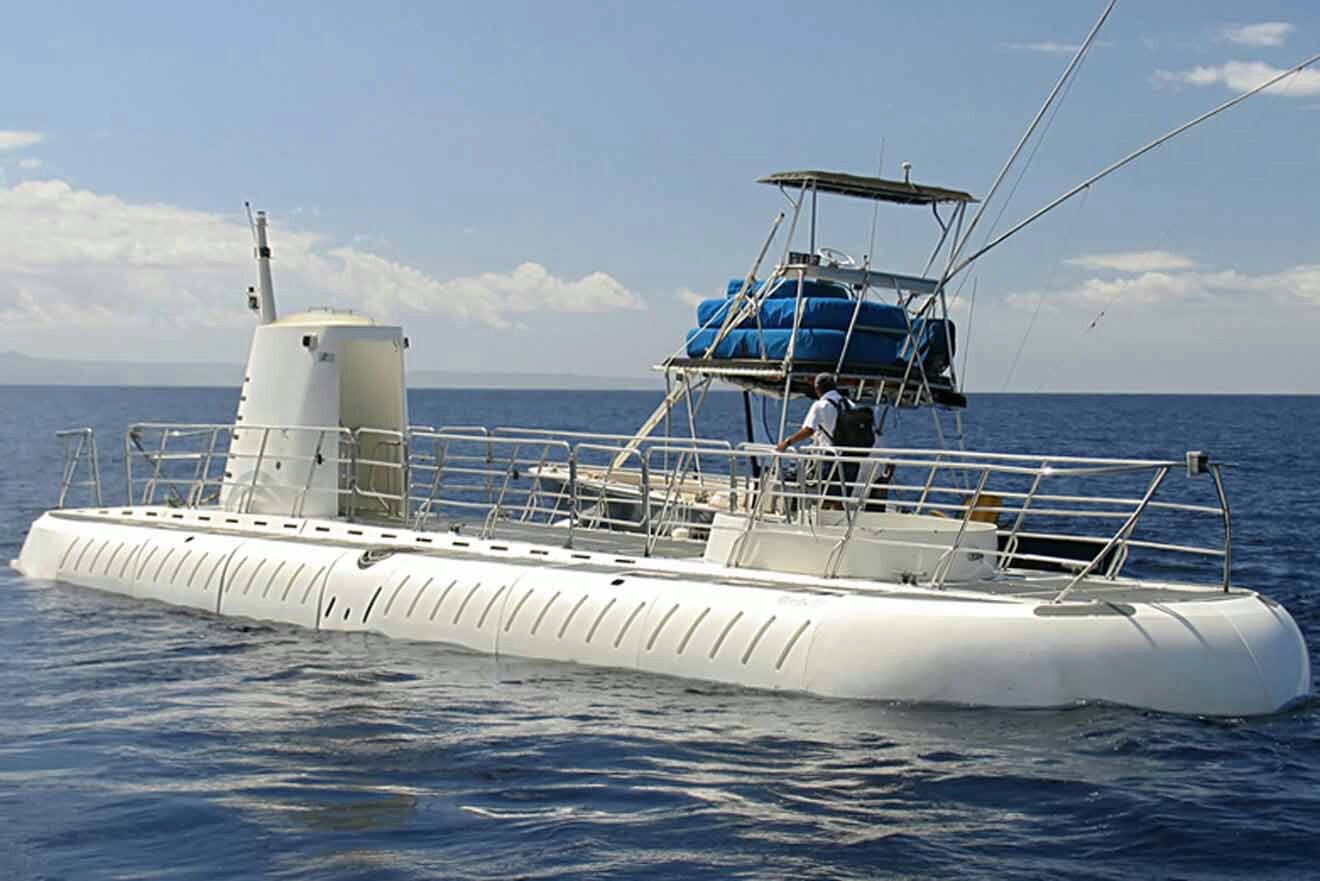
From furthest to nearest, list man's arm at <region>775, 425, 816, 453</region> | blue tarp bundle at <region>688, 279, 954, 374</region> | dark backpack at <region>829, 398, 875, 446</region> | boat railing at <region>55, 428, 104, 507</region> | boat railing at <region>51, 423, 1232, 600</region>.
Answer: boat railing at <region>55, 428, 104, 507</region> < blue tarp bundle at <region>688, 279, 954, 374</region> < dark backpack at <region>829, 398, 875, 446</region> < man's arm at <region>775, 425, 816, 453</region> < boat railing at <region>51, 423, 1232, 600</region>

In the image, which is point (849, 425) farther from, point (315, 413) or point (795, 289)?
point (315, 413)

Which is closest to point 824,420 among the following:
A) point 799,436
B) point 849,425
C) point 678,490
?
point 849,425

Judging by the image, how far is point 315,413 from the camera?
67.5 feet

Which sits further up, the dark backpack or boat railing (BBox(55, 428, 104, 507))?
the dark backpack

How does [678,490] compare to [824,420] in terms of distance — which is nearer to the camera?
[824,420]

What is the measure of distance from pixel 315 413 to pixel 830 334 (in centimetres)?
688

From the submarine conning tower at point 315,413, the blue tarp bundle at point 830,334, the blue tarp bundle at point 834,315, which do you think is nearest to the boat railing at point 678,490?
the submarine conning tower at point 315,413

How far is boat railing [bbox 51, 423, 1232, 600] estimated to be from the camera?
552 inches

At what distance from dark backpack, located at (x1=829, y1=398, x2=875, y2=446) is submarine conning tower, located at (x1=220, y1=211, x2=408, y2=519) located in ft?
21.0

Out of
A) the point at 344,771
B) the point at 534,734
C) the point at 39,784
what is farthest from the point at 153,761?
Answer: the point at 534,734

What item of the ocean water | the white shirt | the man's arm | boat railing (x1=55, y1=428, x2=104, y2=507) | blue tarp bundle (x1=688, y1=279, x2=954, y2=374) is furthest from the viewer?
boat railing (x1=55, y1=428, x2=104, y2=507)

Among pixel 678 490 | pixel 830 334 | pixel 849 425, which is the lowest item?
pixel 678 490

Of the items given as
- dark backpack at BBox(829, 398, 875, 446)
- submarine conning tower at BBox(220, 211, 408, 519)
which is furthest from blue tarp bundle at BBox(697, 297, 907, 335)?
submarine conning tower at BBox(220, 211, 408, 519)

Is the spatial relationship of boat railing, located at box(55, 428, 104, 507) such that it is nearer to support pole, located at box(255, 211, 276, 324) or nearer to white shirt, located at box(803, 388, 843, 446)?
support pole, located at box(255, 211, 276, 324)
